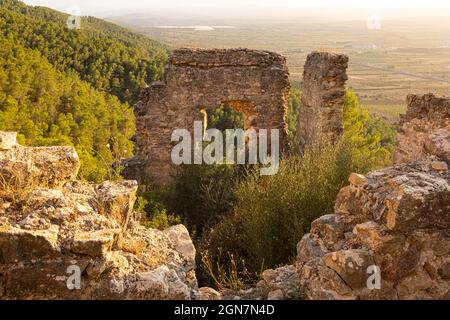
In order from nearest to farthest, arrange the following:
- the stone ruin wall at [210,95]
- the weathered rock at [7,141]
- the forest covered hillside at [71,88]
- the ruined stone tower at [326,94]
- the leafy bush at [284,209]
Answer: the weathered rock at [7,141]
the leafy bush at [284,209]
the ruined stone tower at [326,94]
the stone ruin wall at [210,95]
the forest covered hillside at [71,88]

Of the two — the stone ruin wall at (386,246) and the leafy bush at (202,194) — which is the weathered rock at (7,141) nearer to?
the stone ruin wall at (386,246)

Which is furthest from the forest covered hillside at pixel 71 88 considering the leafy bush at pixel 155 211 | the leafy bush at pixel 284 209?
the leafy bush at pixel 284 209

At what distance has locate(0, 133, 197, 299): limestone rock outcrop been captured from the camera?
3.04m

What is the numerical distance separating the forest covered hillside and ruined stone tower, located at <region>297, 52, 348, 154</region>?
154 inches

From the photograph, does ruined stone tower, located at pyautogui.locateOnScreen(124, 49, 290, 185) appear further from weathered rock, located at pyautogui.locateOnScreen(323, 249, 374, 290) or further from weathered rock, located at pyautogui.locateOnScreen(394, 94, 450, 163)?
weathered rock, located at pyautogui.locateOnScreen(323, 249, 374, 290)

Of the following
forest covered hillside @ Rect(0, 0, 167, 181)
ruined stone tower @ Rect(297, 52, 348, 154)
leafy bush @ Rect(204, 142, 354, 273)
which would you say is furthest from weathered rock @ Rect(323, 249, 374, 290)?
ruined stone tower @ Rect(297, 52, 348, 154)

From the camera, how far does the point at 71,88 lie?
860 inches

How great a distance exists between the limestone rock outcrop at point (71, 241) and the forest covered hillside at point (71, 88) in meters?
1.90

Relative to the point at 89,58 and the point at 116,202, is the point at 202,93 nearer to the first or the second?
the point at 116,202

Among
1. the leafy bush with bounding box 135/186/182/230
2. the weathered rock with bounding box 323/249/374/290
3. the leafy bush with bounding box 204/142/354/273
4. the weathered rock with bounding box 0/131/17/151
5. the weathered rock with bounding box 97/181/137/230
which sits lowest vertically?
the leafy bush with bounding box 135/186/182/230

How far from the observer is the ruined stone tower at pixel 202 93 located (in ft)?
32.3
